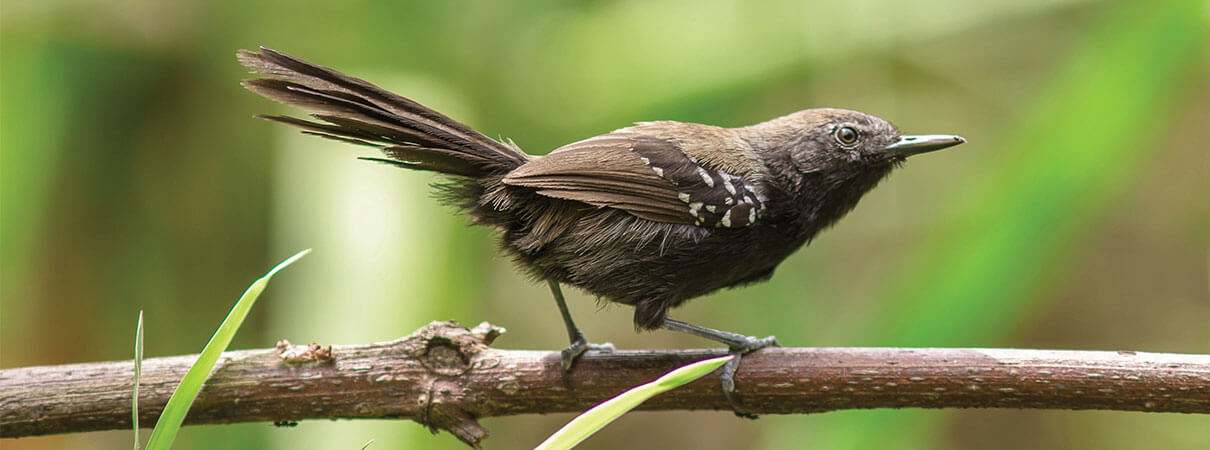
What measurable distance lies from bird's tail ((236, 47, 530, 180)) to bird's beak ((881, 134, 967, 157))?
44.1 inches

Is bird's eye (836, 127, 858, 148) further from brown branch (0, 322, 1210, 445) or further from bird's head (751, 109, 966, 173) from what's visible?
brown branch (0, 322, 1210, 445)

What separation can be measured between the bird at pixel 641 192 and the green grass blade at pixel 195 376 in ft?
2.73

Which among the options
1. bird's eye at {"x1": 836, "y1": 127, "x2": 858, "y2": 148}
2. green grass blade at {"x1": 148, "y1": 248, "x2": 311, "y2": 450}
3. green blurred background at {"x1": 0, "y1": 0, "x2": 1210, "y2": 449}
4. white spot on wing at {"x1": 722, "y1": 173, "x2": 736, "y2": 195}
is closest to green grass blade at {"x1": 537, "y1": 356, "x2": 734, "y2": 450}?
green grass blade at {"x1": 148, "y1": 248, "x2": 311, "y2": 450}

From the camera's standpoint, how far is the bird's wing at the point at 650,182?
2.71m

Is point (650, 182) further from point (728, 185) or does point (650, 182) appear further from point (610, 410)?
point (610, 410)

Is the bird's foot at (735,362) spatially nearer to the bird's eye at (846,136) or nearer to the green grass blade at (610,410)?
the bird's eye at (846,136)

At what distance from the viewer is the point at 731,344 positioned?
8.76 ft

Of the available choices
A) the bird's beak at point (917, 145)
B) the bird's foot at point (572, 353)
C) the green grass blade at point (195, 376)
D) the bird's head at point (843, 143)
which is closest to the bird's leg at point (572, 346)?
the bird's foot at point (572, 353)

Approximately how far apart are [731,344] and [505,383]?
0.63m

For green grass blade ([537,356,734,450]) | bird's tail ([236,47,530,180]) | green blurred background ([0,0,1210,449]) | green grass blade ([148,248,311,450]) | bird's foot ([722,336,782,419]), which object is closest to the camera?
green grass blade ([537,356,734,450])

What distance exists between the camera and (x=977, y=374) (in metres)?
2.29

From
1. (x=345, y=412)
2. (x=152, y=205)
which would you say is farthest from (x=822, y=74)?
(x=152, y=205)

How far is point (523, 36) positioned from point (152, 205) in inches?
74.9

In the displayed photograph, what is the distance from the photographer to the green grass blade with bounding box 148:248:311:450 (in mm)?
1728
